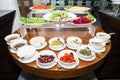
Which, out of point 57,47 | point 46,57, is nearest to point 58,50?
point 57,47

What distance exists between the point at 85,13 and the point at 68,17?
0.32 m

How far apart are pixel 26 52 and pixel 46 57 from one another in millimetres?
216

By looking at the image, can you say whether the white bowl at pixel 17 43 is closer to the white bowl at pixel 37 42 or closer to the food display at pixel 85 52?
the white bowl at pixel 37 42

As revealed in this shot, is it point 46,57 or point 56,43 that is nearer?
point 46,57

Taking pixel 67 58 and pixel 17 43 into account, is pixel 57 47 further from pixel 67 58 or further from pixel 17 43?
pixel 17 43

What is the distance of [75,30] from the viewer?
1.74 meters

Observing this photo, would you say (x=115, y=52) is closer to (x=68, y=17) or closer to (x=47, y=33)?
(x=68, y=17)

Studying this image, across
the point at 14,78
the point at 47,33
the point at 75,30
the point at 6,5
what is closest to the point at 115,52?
the point at 75,30

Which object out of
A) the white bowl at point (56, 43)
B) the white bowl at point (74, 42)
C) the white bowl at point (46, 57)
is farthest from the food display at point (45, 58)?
the white bowl at point (74, 42)

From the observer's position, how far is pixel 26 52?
121cm

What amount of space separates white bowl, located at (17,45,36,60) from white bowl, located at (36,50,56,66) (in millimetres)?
70

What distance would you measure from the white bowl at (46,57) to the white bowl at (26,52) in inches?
2.8

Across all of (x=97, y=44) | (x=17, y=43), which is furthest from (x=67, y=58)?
(x=17, y=43)

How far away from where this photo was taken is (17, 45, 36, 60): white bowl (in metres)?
1.15
